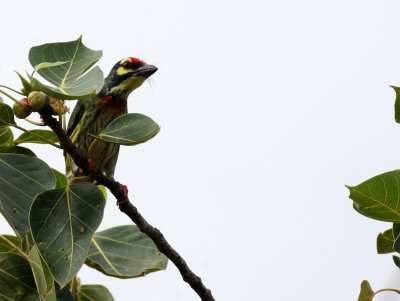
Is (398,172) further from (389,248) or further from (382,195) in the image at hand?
(389,248)

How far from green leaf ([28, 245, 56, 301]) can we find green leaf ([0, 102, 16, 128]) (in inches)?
16.0

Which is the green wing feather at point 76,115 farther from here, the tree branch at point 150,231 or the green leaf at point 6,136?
the tree branch at point 150,231

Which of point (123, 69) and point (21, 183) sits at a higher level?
point (123, 69)

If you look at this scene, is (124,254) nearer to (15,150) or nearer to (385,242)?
(15,150)

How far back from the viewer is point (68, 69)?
87.8 inches

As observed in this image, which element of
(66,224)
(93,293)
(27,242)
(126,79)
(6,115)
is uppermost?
(126,79)

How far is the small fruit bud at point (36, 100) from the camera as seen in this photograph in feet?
6.48

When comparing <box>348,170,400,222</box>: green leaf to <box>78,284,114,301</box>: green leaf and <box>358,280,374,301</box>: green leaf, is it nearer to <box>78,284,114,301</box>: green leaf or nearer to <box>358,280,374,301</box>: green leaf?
<box>358,280,374,301</box>: green leaf

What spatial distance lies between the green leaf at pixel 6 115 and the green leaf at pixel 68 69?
15cm

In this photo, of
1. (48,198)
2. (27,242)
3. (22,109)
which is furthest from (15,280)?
(22,109)

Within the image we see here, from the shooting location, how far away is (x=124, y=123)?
2225 mm

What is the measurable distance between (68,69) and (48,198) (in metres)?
0.42

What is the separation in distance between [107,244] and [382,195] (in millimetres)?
1402

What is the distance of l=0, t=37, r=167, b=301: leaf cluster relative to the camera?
213cm
